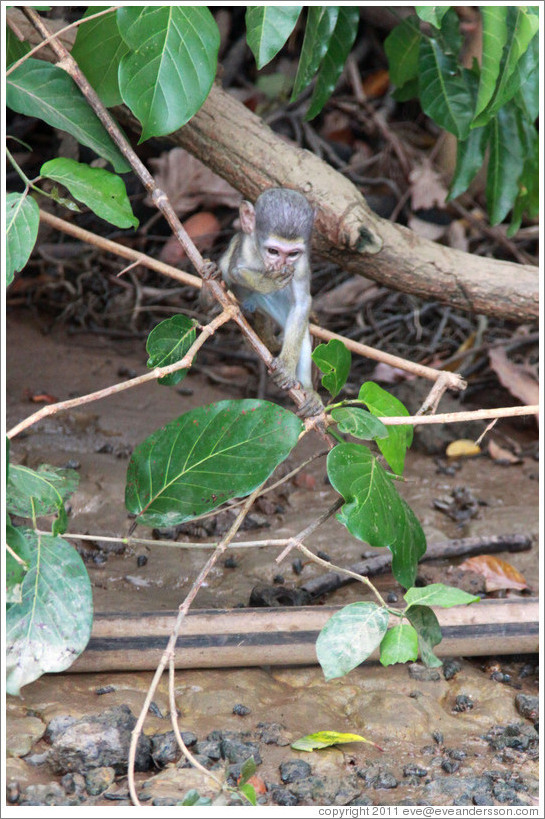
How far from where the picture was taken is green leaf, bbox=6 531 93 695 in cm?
193

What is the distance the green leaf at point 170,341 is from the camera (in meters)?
2.36

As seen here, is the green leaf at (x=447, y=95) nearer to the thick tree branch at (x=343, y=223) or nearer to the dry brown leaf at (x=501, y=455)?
the thick tree branch at (x=343, y=223)

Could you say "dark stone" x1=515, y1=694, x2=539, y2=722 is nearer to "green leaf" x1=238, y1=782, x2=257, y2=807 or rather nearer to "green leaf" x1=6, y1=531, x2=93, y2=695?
"green leaf" x1=238, y1=782, x2=257, y2=807

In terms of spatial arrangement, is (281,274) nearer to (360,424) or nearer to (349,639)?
(360,424)

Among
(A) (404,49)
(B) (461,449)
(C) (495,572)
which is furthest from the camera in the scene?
(B) (461,449)

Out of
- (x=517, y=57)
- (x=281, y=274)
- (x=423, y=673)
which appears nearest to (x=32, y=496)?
(x=423, y=673)

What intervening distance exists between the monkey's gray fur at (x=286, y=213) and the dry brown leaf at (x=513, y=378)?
1.91 metres

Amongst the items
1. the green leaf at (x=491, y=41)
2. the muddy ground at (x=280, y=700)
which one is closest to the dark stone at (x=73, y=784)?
the muddy ground at (x=280, y=700)

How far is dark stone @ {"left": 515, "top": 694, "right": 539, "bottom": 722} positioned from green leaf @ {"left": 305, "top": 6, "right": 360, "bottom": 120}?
7.08ft

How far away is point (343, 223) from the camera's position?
3.33 m

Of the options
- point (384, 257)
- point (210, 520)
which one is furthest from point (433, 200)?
point (210, 520)

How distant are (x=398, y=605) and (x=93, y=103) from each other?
1815mm

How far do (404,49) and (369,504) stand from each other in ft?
7.92

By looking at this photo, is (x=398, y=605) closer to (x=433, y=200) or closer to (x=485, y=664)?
(x=485, y=664)
